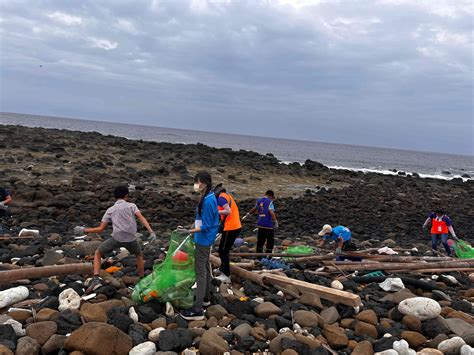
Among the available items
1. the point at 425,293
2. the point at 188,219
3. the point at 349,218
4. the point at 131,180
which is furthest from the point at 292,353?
the point at 131,180

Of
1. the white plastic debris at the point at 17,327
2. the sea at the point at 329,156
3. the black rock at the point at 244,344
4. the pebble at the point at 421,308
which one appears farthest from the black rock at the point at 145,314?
the sea at the point at 329,156

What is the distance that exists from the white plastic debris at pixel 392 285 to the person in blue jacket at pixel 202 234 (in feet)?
10.1

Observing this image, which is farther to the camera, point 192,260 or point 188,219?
point 188,219

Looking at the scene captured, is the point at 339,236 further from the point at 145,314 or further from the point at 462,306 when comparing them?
the point at 145,314

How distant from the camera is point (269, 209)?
30.1 ft

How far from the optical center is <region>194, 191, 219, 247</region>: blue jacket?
527 cm

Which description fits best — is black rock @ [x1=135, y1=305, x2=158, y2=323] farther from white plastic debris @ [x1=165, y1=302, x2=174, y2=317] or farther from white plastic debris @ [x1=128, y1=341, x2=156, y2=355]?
white plastic debris @ [x1=128, y1=341, x2=156, y2=355]

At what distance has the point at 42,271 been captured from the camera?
5984 mm

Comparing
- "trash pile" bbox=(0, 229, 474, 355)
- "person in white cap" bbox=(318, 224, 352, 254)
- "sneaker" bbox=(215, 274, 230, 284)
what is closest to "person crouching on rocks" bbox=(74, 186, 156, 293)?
"trash pile" bbox=(0, 229, 474, 355)

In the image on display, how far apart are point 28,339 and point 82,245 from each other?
4.16m

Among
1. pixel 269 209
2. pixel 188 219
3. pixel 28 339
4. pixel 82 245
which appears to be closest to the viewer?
pixel 28 339

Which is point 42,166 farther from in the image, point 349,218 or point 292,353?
point 292,353

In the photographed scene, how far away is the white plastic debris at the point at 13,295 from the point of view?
16.8 feet

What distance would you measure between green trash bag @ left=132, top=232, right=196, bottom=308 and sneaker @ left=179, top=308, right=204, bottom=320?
161 millimetres
